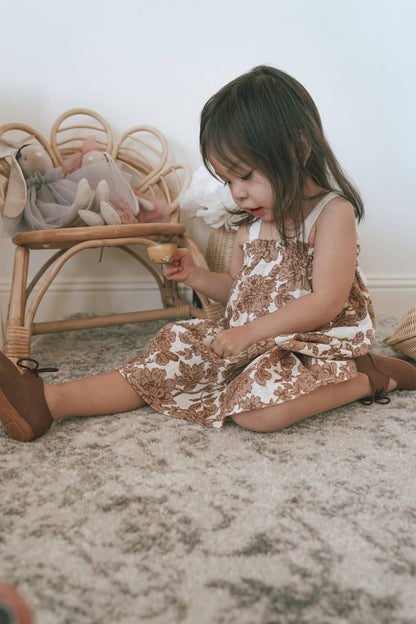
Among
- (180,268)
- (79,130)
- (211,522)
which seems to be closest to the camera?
(211,522)

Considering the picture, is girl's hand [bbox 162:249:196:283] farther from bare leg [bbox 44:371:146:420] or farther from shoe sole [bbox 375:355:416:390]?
shoe sole [bbox 375:355:416:390]

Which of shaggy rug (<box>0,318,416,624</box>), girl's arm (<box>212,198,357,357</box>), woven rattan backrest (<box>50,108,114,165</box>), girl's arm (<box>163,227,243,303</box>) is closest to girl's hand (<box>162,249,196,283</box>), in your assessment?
girl's arm (<box>163,227,243,303</box>)

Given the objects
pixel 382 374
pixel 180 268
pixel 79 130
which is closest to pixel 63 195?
pixel 180 268

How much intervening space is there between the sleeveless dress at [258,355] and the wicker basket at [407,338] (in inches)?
9.1

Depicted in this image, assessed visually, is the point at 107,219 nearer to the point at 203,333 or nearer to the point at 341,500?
the point at 203,333

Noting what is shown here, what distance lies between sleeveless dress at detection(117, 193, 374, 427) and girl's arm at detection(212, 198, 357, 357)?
24mm

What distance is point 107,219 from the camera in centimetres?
130

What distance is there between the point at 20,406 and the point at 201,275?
0.54 m

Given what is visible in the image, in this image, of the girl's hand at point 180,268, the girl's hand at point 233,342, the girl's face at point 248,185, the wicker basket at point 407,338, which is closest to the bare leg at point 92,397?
the girl's hand at point 233,342

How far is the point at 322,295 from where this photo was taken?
0.98 meters

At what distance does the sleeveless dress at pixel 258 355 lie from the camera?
915 mm

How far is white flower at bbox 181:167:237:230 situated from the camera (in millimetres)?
1546

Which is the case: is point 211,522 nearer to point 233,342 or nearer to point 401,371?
point 233,342

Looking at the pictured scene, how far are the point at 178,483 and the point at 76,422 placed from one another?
0.31 metres
